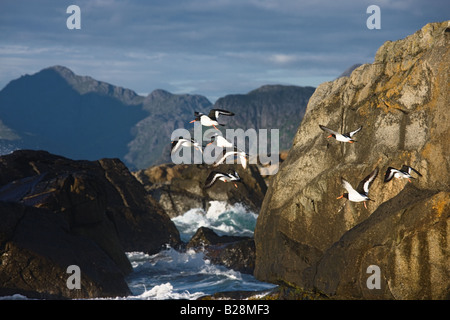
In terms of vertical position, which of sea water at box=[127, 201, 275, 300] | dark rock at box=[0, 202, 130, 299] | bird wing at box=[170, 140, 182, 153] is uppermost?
bird wing at box=[170, 140, 182, 153]

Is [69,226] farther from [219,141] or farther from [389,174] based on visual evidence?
[389,174]

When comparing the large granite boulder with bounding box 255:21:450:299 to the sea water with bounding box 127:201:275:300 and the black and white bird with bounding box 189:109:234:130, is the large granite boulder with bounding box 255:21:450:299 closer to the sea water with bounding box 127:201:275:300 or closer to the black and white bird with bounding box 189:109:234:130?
the sea water with bounding box 127:201:275:300

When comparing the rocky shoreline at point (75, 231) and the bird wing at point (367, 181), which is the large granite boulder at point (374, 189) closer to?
the bird wing at point (367, 181)

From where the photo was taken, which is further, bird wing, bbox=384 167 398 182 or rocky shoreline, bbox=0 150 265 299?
rocky shoreline, bbox=0 150 265 299

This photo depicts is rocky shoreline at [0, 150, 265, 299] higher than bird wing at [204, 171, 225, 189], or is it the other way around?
bird wing at [204, 171, 225, 189]

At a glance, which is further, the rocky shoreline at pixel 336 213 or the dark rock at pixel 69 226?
the dark rock at pixel 69 226

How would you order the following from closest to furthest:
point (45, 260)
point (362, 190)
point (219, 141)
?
point (362, 190) < point (219, 141) < point (45, 260)

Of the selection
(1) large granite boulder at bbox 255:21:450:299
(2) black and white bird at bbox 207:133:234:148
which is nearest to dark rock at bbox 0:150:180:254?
(1) large granite boulder at bbox 255:21:450:299

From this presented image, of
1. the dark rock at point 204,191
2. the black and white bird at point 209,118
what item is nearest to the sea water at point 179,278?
the black and white bird at point 209,118

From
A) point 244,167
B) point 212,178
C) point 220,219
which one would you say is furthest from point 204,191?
point 244,167
